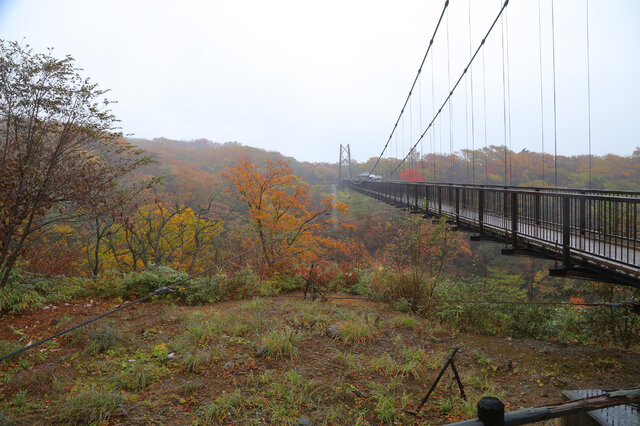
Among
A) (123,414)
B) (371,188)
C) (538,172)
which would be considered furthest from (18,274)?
(538,172)

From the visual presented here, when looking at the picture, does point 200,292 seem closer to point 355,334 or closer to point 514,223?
point 355,334

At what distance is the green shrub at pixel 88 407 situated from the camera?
3148 millimetres

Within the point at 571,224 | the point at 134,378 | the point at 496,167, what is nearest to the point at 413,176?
the point at 496,167

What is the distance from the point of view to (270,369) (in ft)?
14.3

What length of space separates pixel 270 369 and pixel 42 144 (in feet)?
14.9

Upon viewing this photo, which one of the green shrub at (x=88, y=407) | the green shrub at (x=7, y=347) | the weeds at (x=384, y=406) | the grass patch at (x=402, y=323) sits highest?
the green shrub at (x=7, y=347)

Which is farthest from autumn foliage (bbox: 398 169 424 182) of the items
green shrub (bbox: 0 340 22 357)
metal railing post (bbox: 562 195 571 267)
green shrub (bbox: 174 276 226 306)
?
green shrub (bbox: 0 340 22 357)

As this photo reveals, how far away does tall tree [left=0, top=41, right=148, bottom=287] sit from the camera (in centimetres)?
474

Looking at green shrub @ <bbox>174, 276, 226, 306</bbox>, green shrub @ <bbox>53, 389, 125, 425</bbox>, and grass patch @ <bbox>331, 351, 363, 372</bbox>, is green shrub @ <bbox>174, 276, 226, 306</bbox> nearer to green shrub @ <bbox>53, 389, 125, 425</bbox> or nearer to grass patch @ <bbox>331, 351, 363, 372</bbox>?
grass patch @ <bbox>331, 351, 363, 372</bbox>

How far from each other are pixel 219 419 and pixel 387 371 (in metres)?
2.10

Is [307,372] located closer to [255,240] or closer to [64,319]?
[64,319]

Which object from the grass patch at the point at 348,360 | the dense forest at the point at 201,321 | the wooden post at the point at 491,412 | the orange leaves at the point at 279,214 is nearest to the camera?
the wooden post at the point at 491,412

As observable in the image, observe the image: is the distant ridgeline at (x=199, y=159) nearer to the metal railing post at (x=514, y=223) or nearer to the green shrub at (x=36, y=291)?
the green shrub at (x=36, y=291)

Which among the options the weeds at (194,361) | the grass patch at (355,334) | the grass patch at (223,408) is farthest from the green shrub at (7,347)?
the grass patch at (355,334)
